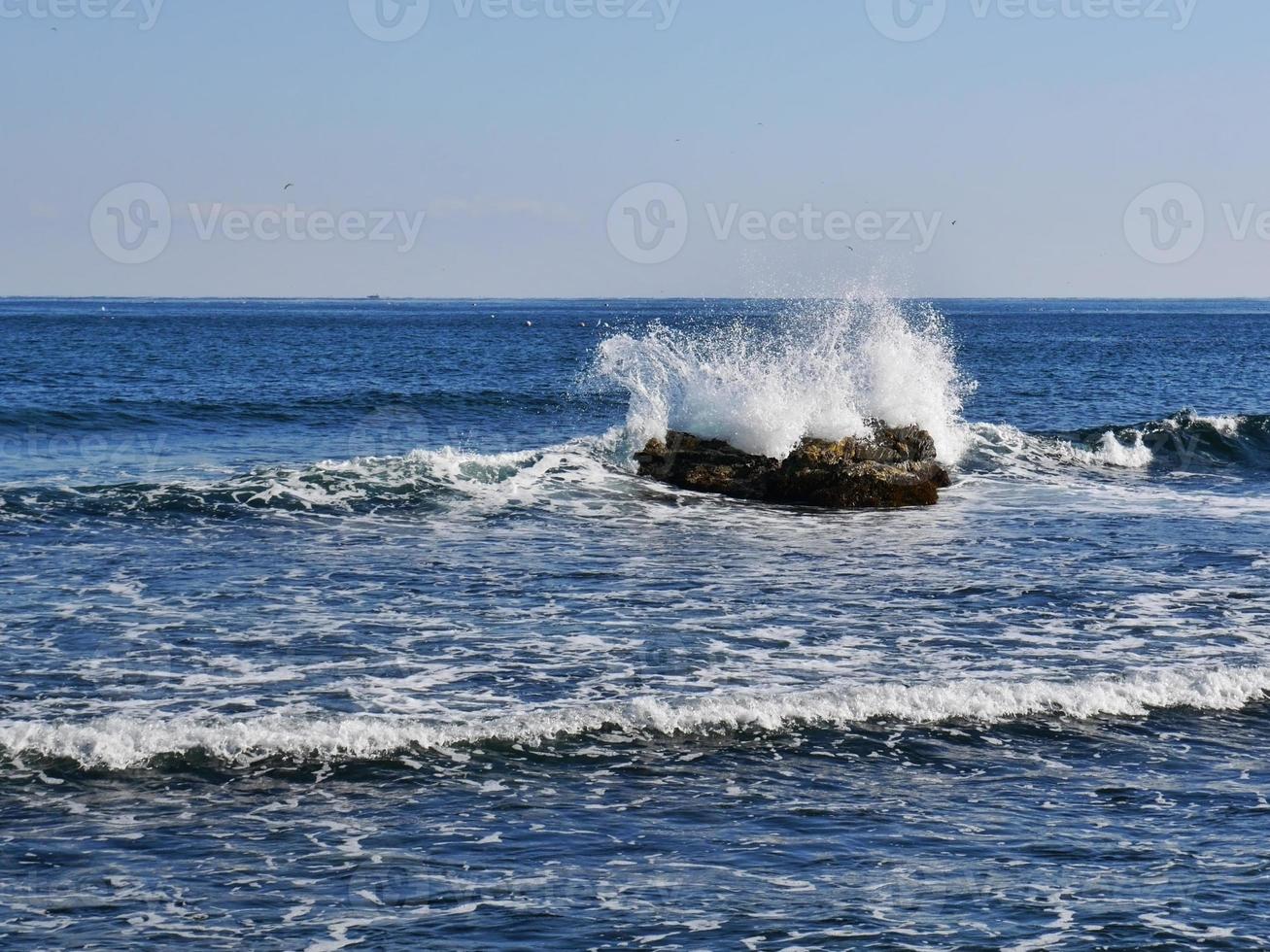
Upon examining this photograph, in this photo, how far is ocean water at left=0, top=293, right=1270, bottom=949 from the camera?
22.4 ft

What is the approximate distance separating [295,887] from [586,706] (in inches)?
130

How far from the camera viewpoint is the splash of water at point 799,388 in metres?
22.4

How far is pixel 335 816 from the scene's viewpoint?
7.92 m

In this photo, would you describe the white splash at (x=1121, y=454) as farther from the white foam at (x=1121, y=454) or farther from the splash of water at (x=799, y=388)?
the splash of water at (x=799, y=388)

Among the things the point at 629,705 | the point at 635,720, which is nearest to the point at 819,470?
the point at 629,705

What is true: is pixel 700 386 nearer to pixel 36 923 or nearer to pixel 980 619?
pixel 980 619

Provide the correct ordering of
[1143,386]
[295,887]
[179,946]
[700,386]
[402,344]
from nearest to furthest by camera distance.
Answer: [179,946], [295,887], [700,386], [1143,386], [402,344]

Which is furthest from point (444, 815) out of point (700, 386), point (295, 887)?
point (700, 386)

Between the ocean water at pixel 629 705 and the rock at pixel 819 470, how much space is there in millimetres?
683

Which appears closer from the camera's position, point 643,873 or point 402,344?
point 643,873

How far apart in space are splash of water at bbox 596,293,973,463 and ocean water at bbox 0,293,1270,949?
0.11 metres

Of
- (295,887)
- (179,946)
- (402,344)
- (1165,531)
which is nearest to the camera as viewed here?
(179,946)

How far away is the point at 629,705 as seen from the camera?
32.2ft

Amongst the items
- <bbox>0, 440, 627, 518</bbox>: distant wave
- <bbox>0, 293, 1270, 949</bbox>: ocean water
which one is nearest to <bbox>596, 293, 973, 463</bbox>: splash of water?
<bbox>0, 293, 1270, 949</bbox>: ocean water
